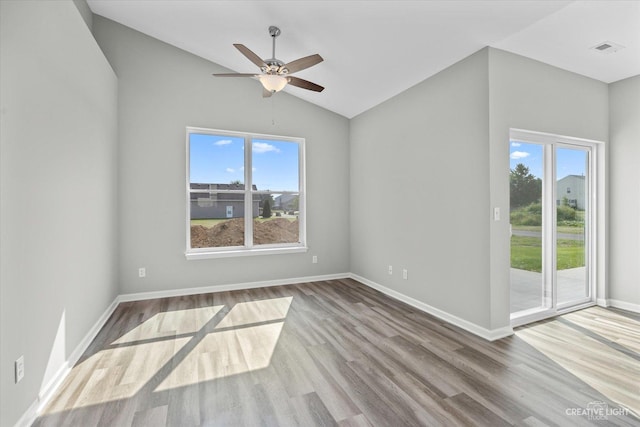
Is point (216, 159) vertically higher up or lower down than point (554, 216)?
higher up

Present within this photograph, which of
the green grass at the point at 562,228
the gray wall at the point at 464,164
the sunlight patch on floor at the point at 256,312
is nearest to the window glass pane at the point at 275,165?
the gray wall at the point at 464,164

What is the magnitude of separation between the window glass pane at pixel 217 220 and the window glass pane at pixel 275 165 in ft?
1.53

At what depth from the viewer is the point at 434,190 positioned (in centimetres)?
353

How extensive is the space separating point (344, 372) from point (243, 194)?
3.24 metres

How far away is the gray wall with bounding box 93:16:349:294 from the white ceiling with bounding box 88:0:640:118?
0.28 meters

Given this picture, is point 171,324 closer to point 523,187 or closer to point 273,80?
point 273,80

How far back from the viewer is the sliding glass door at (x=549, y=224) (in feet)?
10.6

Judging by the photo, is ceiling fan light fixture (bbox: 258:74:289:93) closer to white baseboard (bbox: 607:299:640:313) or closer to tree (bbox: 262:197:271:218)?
tree (bbox: 262:197:271:218)

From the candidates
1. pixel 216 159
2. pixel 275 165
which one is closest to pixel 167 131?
pixel 216 159

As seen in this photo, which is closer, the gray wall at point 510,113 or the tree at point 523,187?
the gray wall at point 510,113

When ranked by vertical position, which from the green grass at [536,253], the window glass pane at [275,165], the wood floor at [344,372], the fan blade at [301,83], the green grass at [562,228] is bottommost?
the wood floor at [344,372]

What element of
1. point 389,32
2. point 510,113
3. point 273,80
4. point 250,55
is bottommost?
point 510,113

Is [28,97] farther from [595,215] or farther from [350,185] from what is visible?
[595,215]

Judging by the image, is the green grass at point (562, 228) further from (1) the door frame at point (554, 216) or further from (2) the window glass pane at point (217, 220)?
(2) the window glass pane at point (217, 220)
